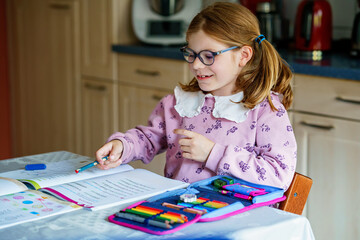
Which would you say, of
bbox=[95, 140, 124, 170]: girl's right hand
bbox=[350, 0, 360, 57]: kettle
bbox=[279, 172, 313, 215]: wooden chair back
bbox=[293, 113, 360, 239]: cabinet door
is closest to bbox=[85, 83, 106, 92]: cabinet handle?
bbox=[293, 113, 360, 239]: cabinet door

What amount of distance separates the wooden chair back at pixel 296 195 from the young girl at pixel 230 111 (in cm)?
4

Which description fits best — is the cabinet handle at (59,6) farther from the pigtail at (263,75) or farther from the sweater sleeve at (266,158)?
the sweater sleeve at (266,158)

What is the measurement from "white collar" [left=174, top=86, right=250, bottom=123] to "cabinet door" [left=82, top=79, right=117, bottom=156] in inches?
58.9

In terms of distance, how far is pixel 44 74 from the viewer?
3.55 metres

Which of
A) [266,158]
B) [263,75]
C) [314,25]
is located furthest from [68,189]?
[314,25]

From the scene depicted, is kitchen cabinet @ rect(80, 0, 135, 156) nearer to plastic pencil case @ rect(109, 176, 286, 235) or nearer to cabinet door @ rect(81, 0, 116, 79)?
cabinet door @ rect(81, 0, 116, 79)

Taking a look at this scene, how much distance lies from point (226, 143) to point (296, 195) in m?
0.27

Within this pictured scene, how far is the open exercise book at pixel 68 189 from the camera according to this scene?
1.08 metres

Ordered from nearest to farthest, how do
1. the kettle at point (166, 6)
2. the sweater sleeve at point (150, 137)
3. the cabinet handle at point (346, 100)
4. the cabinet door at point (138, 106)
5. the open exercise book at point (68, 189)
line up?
1. the open exercise book at point (68, 189)
2. the sweater sleeve at point (150, 137)
3. the cabinet handle at point (346, 100)
4. the cabinet door at point (138, 106)
5. the kettle at point (166, 6)

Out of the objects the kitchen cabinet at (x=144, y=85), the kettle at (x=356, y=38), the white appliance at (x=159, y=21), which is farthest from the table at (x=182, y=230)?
the white appliance at (x=159, y=21)

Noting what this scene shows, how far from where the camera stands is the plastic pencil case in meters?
0.98

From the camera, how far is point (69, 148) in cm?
347

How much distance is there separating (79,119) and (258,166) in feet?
7.15

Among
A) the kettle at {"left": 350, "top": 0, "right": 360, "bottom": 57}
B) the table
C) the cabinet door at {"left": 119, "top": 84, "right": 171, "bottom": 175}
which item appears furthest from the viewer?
the cabinet door at {"left": 119, "top": 84, "right": 171, "bottom": 175}
